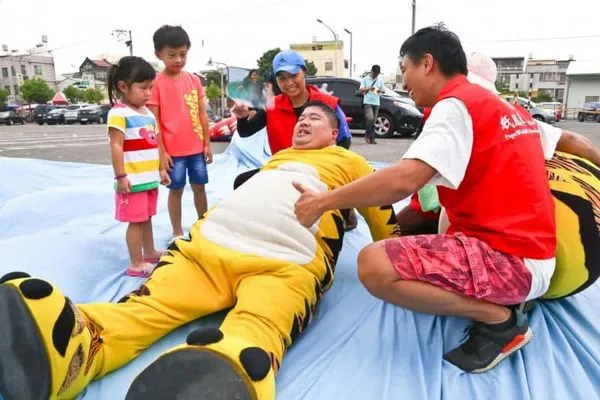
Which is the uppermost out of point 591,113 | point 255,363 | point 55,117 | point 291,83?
point 291,83

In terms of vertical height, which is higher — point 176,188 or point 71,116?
point 176,188

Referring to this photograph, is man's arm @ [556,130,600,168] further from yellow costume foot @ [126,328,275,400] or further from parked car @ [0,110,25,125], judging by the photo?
parked car @ [0,110,25,125]

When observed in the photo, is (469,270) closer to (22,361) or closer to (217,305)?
(217,305)

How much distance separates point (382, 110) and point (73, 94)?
51.3 metres

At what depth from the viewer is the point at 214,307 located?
1.82m

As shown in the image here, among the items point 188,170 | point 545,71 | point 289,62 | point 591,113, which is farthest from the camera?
point 545,71

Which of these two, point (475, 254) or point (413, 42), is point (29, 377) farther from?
point (413, 42)

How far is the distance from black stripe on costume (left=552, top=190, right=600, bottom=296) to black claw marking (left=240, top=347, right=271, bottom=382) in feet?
4.29

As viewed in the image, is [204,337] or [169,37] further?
[169,37]

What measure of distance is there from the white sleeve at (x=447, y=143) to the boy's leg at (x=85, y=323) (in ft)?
2.69

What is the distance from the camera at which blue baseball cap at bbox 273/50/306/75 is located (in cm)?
295

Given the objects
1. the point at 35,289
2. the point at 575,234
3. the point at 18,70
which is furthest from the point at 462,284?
the point at 18,70

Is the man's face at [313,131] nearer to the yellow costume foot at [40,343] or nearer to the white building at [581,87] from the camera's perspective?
the yellow costume foot at [40,343]

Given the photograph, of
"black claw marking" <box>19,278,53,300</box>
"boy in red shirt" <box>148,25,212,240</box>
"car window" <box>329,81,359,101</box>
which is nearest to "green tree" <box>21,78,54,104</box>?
"car window" <box>329,81,359,101</box>
